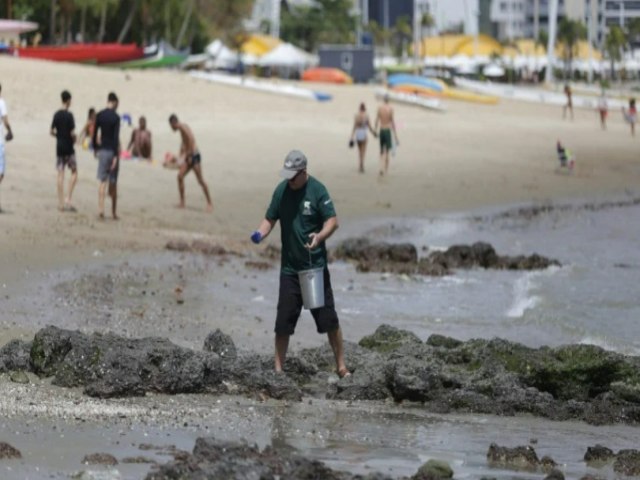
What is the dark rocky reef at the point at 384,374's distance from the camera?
9.61 meters

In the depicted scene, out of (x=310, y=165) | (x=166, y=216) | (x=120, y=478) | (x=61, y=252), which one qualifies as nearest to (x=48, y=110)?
(x=310, y=165)

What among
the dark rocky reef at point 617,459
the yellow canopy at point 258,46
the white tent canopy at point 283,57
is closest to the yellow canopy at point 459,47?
the yellow canopy at point 258,46

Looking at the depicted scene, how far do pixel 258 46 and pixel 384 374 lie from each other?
83.1 metres

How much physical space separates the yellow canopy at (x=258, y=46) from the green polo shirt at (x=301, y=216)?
78698 mm

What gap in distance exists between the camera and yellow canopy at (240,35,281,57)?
8988cm

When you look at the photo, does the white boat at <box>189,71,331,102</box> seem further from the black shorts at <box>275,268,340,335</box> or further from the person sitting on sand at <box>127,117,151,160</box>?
the black shorts at <box>275,268,340,335</box>

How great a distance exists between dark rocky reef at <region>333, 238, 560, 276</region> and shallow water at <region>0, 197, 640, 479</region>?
35cm

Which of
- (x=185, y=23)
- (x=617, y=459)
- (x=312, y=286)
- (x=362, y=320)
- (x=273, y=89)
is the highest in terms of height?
(x=312, y=286)

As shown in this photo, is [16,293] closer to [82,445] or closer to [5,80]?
[82,445]

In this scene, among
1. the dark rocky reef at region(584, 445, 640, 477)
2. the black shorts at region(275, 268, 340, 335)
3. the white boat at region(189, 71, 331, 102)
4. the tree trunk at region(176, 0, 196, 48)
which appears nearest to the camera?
the dark rocky reef at region(584, 445, 640, 477)

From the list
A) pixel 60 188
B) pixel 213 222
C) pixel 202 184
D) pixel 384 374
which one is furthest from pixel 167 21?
pixel 384 374

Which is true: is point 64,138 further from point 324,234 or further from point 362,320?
point 324,234

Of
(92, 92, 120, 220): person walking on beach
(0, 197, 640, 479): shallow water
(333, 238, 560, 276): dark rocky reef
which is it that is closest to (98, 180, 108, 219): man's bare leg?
(92, 92, 120, 220): person walking on beach

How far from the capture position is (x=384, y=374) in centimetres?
1010
